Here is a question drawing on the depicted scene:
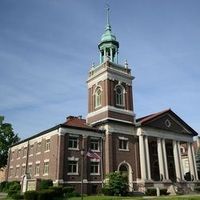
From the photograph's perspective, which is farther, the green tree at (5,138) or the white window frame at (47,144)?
the green tree at (5,138)

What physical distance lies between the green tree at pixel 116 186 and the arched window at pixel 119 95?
43.9 feet

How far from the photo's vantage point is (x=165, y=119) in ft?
164

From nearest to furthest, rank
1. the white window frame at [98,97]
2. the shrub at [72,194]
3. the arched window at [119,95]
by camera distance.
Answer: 1. the shrub at [72,194]
2. the arched window at [119,95]
3. the white window frame at [98,97]

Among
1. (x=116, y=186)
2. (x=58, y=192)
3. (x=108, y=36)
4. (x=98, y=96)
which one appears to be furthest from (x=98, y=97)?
(x=58, y=192)

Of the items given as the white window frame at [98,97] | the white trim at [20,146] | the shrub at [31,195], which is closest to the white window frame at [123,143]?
the white window frame at [98,97]

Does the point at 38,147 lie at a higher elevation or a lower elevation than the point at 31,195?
higher

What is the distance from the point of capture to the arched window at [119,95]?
4688cm

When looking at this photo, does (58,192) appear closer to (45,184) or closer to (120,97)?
(45,184)

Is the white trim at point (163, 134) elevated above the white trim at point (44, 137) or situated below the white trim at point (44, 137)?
above

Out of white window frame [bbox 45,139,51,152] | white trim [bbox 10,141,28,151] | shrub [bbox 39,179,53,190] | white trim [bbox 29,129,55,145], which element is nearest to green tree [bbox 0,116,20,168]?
white trim [bbox 10,141,28,151]

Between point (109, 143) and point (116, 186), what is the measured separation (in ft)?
23.6

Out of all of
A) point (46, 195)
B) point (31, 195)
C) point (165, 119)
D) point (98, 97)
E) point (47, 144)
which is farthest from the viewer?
point (165, 119)

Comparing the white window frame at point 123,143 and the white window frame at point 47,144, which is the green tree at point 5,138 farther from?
the white window frame at point 123,143

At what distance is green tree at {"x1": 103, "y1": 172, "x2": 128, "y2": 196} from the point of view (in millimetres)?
36559
